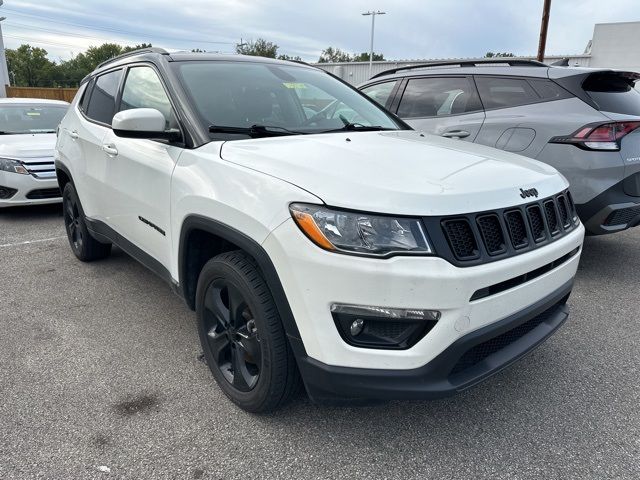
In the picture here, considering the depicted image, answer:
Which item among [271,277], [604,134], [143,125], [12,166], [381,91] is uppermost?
[381,91]

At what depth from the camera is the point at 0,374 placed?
2709 mm

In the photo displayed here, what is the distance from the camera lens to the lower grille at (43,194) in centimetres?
622

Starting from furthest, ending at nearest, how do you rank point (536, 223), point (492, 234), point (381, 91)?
point (381, 91) < point (536, 223) < point (492, 234)

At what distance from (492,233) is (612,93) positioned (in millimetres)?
3212

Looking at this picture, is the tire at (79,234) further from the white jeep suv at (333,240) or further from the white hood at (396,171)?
the white hood at (396,171)

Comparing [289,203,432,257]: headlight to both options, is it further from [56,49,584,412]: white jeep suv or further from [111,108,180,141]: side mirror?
[111,108,180,141]: side mirror

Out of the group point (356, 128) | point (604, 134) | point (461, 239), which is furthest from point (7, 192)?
point (604, 134)

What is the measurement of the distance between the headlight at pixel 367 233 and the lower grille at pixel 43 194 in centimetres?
574

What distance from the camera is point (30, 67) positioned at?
82438 millimetres

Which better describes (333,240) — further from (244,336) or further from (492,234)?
(244,336)

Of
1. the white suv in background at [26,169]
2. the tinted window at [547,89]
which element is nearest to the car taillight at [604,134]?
the tinted window at [547,89]

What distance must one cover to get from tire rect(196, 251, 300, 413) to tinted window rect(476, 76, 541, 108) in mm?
3478

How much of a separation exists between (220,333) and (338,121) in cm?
147

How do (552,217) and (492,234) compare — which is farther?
(552,217)
